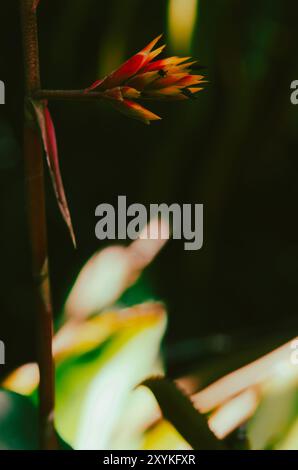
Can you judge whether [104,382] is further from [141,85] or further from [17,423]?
[141,85]

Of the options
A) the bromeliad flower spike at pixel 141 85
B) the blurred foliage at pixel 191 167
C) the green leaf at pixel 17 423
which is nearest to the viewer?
the bromeliad flower spike at pixel 141 85

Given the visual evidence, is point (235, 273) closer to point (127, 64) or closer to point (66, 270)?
point (66, 270)

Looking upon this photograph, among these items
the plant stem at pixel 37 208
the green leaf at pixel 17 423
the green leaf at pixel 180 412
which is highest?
the plant stem at pixel 37 208

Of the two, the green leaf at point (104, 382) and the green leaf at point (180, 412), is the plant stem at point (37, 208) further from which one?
the green leaf at point (104, 382)

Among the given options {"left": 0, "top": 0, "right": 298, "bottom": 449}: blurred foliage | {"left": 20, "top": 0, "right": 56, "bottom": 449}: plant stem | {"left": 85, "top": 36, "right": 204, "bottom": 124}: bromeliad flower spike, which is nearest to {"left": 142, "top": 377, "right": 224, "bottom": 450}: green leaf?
{"left": 20, "top": 0, "right": 56, "bottom": 449}: plant stem

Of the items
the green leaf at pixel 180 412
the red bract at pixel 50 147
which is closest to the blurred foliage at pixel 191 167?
the green leaf at pixel 180 412

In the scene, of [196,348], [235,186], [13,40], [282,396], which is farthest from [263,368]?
[13,40]
